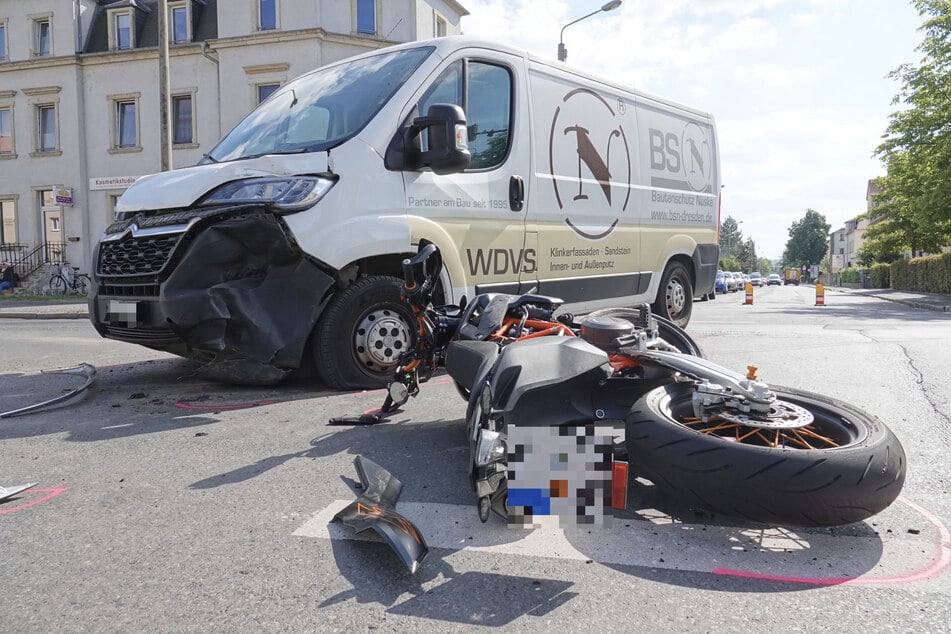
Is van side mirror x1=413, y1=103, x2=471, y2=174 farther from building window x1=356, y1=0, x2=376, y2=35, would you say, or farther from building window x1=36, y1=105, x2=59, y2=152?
building window x1=36, y1=105, x2=59, y2=152

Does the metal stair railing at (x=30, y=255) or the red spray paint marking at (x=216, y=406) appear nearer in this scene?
the red spray paint marking at (x=216, y=406)

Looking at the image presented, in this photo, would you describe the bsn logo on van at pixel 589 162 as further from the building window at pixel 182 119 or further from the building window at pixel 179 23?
the building window at pixel 179 23

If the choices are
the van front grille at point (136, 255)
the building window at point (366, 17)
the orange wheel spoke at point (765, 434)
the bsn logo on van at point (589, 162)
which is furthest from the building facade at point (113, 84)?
the orange wheel spoke at point (765, 434)

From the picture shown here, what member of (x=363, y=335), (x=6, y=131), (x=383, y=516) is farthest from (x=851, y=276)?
(x=383, y=516)

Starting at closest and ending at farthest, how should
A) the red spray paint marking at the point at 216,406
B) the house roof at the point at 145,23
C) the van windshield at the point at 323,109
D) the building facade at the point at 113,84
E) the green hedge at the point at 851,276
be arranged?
1. the red spray paint marking at the point at 216,406
2. the van windshield at the point at 323,109
3. the building facade at the point at 113,84
4. the house roof at the point at 145,23
5. the green hedge at the point at 851,276

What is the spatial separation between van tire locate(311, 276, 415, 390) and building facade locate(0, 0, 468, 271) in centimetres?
2124

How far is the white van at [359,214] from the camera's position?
4.31 meters

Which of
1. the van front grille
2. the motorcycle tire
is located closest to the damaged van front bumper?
the van front grille

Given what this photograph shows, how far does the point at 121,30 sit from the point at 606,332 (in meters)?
29.9

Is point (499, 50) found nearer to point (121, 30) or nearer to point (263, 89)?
point (263, 89)

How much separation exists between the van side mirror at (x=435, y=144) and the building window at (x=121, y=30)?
1051 inches

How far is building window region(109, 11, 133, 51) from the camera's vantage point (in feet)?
85.7

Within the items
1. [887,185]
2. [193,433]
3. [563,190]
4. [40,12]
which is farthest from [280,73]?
[887,185]

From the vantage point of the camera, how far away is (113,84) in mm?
25984
